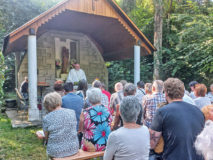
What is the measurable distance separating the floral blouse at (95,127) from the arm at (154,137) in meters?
0.91

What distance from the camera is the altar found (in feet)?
23.2

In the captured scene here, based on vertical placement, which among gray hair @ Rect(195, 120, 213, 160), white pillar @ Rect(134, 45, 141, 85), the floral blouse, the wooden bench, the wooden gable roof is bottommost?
the wooden bench

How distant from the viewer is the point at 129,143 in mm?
2008

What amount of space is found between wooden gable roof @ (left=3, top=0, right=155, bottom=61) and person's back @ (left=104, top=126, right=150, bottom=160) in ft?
17.7

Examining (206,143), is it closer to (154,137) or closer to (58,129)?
(154,137)

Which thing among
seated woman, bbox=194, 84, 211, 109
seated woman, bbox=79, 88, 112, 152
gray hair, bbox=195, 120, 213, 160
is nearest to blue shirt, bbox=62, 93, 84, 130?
seated woman, bbox=79, 88, 112, 152

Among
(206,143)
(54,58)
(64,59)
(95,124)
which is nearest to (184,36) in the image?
(64,59)

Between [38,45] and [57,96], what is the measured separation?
822 cm

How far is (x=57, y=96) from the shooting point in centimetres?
283

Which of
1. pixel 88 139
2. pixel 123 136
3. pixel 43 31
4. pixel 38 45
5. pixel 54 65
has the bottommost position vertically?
pixel 88 139

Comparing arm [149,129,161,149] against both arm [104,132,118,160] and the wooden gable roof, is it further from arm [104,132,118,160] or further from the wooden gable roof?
the wooden gable roof

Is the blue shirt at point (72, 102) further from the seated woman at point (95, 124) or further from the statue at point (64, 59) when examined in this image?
the statue at point (64, 59)

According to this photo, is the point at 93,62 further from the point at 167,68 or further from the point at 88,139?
the point at 88,139

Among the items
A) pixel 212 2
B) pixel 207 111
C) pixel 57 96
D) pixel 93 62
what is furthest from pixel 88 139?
pixel 212 2
